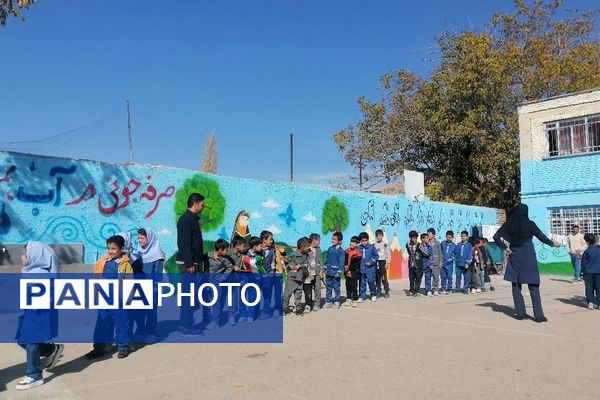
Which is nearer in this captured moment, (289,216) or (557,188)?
(289,216)

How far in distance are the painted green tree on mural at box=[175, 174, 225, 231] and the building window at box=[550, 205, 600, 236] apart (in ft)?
47.0

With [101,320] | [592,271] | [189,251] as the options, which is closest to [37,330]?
[101,320]

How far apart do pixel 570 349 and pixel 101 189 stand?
8.35 m

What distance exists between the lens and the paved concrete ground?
496cm

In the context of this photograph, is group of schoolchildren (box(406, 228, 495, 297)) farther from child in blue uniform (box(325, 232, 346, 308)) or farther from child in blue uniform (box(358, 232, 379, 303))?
child in blue uniform (box(325, 232, 346, 308))

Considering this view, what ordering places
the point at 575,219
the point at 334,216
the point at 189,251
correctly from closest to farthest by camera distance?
1. the point at 189,251
2. the point at 334,216
3. the point at 575,219

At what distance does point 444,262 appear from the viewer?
1310 centimetres

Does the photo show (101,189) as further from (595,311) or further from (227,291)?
(595,311)

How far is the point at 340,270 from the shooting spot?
34.8 feet

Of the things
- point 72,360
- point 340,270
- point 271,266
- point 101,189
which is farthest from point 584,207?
point 72,360

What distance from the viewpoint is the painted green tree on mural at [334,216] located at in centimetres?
1588

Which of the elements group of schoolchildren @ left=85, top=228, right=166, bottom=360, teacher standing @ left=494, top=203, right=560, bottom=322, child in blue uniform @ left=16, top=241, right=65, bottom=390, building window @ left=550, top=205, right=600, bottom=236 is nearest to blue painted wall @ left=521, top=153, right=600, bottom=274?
building window @ left=550, top=205, right=600, bottom=236

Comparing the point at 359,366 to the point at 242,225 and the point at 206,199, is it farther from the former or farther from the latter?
the point at 242,225

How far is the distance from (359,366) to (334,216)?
10.5 meters
